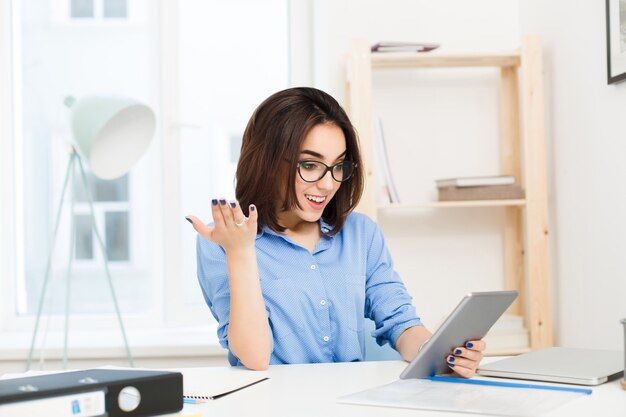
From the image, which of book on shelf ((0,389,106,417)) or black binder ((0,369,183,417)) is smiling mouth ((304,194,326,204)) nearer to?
black binder ((0,369,183,417))

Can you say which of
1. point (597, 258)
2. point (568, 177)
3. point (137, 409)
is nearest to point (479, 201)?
point (568, 177)

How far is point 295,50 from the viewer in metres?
3.44

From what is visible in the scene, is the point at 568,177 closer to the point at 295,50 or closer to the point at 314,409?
the point at 295,50

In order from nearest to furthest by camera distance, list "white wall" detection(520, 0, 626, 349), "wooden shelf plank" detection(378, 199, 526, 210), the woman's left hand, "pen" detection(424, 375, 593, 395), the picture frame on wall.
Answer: "pen" detection(424, 375, 593, 395) → the woman's left hand → the picture frame on wall → "white wall" detection(520, 0, 626, 349) → "wooden shelf plank" detection(378, 199, 526, 210)

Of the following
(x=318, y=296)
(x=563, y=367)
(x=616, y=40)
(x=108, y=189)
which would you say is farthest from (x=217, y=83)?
(x=563, y=367)

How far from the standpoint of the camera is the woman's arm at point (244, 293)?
1.51m

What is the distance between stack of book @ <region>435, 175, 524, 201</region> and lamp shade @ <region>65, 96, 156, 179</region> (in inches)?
43.3

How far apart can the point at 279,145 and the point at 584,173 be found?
1246 millimetres

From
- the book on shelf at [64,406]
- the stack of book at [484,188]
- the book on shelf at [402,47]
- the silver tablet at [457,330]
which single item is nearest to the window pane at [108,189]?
the book on shelf at [402,47]

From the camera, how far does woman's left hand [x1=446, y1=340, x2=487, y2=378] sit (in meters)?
1.44

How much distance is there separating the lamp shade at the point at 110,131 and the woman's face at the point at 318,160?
115 centimetres

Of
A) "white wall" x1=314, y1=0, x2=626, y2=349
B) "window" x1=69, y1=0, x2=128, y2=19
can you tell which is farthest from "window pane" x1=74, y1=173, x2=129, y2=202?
"white wall" x1=314, y1=0, x2=626, y2=349

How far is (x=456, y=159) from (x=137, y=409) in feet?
7.50

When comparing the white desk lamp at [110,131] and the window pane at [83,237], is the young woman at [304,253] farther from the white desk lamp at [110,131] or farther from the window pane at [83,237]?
the window pane at [83,237]
